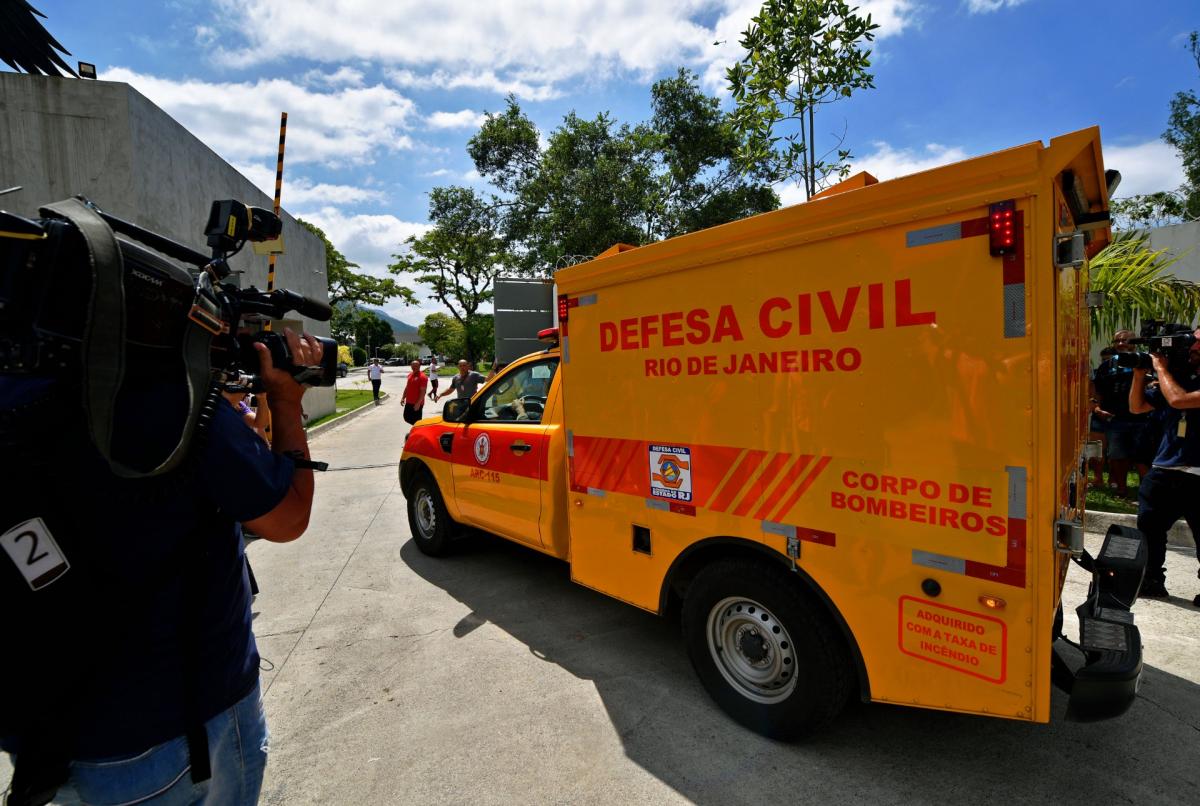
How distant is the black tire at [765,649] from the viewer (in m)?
2.55

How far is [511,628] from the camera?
13.0 feet

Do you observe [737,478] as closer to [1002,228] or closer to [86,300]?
[1002,228]

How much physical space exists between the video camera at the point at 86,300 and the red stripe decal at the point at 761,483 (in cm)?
202

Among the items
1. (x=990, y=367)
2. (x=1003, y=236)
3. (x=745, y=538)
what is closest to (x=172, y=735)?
(x=745, y=538)

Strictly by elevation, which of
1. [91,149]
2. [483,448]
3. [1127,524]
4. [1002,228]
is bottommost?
[1127,524]

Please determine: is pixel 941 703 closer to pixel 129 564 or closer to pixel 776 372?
pixel 776 372

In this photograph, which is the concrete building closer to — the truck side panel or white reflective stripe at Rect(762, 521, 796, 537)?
the truck side panel

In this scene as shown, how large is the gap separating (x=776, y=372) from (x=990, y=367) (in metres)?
0.78

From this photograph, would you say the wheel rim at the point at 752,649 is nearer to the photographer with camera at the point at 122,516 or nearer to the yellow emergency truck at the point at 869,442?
the yellow emergency truck at the point at 869,442

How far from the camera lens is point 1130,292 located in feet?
24.0

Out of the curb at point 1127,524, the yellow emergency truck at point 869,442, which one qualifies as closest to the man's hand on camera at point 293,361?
the yellow emergency truck at point 869,442

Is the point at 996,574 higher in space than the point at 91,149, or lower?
lower

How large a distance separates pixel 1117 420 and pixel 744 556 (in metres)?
6.03

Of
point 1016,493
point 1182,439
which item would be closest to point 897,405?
point 1016,493
